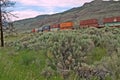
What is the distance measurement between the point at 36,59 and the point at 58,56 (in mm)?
1358

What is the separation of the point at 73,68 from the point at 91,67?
99 centimetres

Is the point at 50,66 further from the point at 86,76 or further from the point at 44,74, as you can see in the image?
the point at 86,76

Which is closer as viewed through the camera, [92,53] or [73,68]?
[73,68]

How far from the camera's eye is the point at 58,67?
10875mm

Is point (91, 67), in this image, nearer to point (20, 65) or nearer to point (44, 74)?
point (44, 74)

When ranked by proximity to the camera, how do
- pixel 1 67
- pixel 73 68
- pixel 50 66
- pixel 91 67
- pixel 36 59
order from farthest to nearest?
1. pixel 36 59
2. pixel 50 66
3. pixel 73 68
4. pixel 91 67
5. pixel 1 67

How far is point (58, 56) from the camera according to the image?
11.5 meters

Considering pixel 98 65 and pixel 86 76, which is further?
pixel 98 65

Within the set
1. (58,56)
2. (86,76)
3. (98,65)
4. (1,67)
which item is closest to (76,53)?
(58,56)

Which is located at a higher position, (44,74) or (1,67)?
(1,67)

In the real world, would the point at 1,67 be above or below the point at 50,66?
above

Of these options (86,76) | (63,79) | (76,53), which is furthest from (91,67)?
(76,53)

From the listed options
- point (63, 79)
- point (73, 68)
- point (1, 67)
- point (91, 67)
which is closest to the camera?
point (1, 67)

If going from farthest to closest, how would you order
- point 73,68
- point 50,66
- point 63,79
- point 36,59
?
point 36,59, point 50,66, point 73,68, point 63,79
